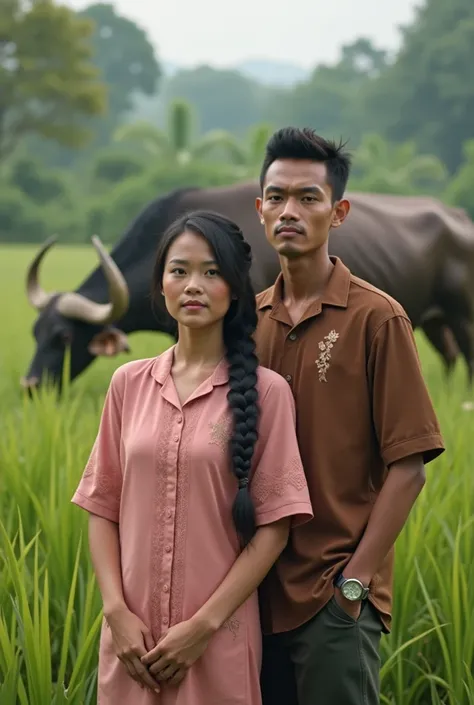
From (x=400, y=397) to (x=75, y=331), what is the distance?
4093 mm

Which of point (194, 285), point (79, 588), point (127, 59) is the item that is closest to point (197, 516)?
point (194, 285)

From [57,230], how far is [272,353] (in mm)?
28281

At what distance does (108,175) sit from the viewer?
108 ft

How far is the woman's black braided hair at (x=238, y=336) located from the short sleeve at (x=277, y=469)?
0.08 feet

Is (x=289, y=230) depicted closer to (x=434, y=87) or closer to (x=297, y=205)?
(x=297, y=205)

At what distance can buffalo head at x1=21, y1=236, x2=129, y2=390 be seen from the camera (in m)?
5.38

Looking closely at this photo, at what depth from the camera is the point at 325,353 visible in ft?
5.79

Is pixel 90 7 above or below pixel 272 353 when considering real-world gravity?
above

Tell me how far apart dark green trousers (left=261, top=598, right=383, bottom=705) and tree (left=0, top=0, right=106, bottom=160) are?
98.2 feet

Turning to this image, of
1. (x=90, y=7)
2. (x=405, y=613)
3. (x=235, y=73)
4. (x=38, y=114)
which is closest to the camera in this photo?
(x=405, y=613)

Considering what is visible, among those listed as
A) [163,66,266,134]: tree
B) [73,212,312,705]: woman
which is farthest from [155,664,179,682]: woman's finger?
[163,66,266,134]: tree

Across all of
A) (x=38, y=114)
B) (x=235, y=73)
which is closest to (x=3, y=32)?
(x=38, y=114)

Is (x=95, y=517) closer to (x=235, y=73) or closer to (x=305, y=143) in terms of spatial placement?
(x=305, y=143)

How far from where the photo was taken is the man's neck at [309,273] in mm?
1837
